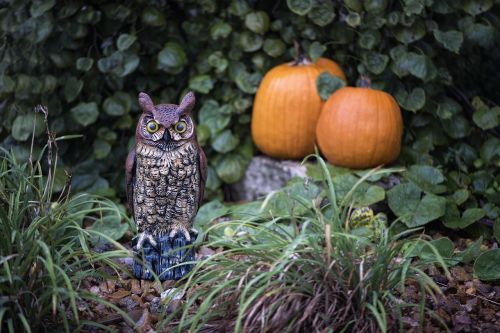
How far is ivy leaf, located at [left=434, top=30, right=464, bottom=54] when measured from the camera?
3.58 metres

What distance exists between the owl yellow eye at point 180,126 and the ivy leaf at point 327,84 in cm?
133

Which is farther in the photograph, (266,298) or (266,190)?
(266,190)

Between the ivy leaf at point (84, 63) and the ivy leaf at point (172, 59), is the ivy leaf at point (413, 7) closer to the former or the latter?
the ivy leaf at point (172, 59)

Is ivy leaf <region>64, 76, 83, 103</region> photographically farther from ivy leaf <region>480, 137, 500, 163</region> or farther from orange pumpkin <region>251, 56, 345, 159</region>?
ivy leaf <region>480, 137, 500, 163</region>

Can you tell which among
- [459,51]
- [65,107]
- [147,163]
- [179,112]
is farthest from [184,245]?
[459,51]

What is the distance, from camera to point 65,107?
4.05m

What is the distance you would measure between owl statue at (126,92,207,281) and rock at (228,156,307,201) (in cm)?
117

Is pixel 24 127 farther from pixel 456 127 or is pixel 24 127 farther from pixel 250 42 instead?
pixel 456 127

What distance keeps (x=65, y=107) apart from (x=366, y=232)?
1.95 m

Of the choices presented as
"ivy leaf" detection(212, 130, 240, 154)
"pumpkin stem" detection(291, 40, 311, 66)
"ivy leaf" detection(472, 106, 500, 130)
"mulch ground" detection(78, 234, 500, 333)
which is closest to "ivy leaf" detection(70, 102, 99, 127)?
"ivy leaf" detection(212, 130, 240, 154)

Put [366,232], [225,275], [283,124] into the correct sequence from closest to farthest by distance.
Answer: [225,275] < [366,232] < [283,124]

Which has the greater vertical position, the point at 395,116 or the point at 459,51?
the point at 459,51

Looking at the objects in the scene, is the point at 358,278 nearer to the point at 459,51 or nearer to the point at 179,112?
the point at 179,112

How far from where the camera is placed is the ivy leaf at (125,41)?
379 centimetres
